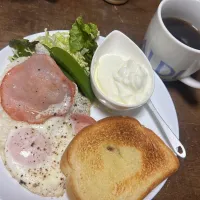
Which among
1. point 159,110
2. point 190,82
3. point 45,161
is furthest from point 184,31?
point 45,161

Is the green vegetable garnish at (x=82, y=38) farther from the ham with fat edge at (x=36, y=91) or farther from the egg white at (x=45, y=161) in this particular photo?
the egg white at (x=45, y=161)

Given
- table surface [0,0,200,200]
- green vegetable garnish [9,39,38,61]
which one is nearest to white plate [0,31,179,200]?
green vegetable garnish [9,39,38,61]

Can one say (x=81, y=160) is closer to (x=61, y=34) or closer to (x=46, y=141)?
(x=46, y=141)

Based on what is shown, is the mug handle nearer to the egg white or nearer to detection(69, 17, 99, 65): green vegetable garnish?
detection(69, 17, 99, 65): green vegetable garnish

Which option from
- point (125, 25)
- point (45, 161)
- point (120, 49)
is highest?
point (120, 49)

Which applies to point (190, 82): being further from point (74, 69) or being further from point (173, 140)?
point (74, 69)

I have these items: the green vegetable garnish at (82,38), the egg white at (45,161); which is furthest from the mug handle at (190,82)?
the egg white at (45,161)

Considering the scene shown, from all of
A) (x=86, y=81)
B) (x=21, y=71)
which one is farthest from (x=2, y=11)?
(x=86, y=81)

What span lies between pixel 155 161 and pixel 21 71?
0.60m

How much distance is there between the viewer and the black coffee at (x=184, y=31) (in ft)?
4.57

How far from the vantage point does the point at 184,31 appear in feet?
4.68

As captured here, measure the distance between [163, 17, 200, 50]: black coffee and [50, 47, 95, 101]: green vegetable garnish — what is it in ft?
1.31

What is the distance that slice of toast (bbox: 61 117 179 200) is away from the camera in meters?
1.15

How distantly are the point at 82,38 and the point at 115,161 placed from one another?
1.77 ft
